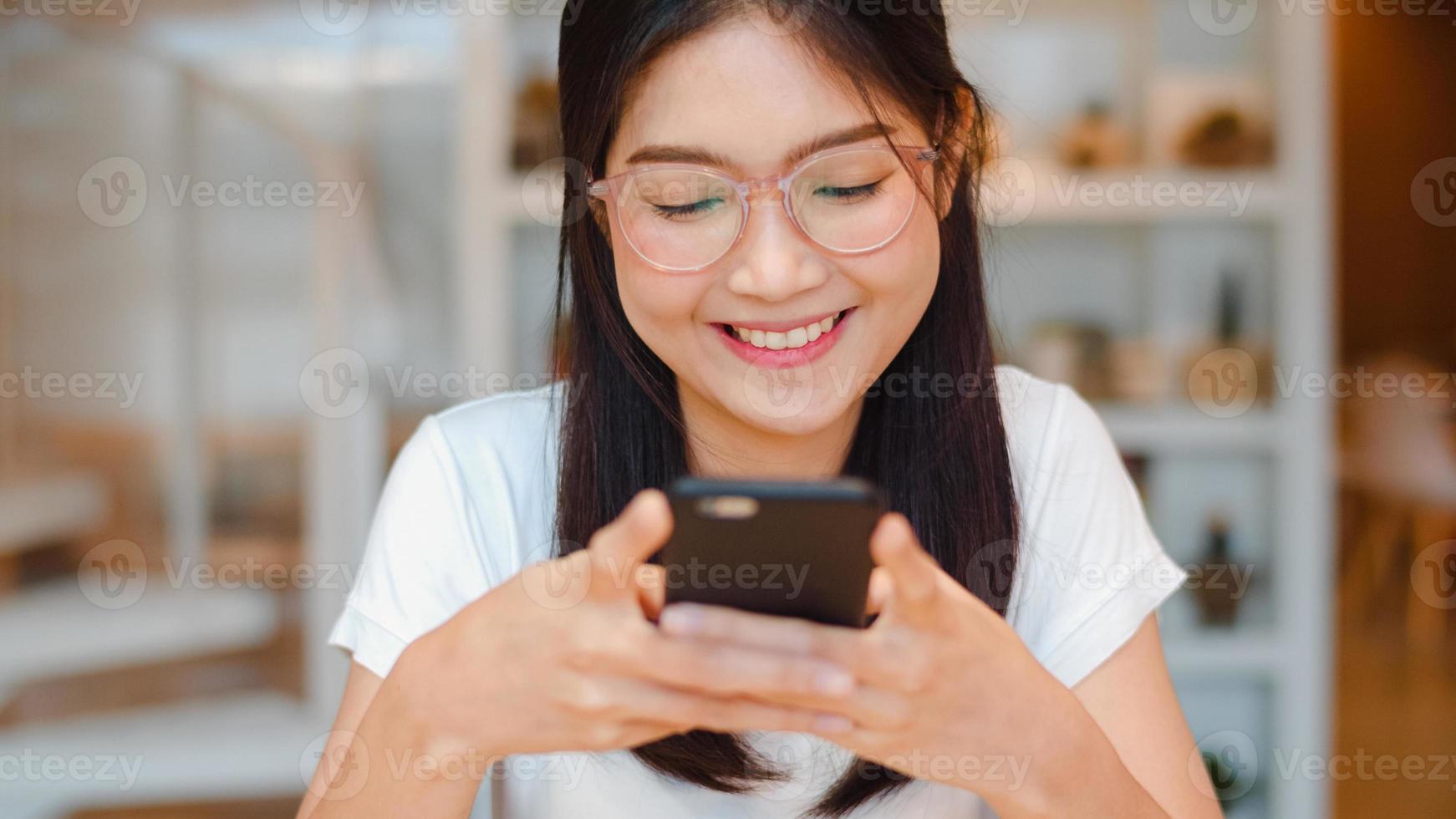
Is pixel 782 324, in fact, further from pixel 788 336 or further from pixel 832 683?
pixel 832 683

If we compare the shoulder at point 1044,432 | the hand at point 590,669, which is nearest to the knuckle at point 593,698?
the hand at point 590,669

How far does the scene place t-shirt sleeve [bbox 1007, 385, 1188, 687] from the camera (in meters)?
1.18

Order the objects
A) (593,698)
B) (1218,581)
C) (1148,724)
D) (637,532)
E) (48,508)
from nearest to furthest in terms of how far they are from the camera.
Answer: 1. (637,532)
2. (593,698)
3. (1148,724)
4. (1218,581)
5. (48,508)

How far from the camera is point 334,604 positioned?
119 inches

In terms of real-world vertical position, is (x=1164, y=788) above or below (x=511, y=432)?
below

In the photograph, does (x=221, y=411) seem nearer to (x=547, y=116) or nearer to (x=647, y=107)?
(x=547, y=116)

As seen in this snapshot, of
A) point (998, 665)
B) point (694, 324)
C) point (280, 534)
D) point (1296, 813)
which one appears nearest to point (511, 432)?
point (694, 324)

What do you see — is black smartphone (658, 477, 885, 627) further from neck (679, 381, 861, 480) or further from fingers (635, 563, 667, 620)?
neck (679, 381, 861, 480)

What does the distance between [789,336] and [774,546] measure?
370 mm

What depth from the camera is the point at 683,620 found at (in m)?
0.70

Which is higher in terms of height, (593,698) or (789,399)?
(789,399)

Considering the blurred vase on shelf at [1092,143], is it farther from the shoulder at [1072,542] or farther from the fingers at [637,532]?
the fingers at [637,532]

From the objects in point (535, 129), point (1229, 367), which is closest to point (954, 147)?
point (535, 129)

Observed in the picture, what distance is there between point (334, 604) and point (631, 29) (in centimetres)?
234
